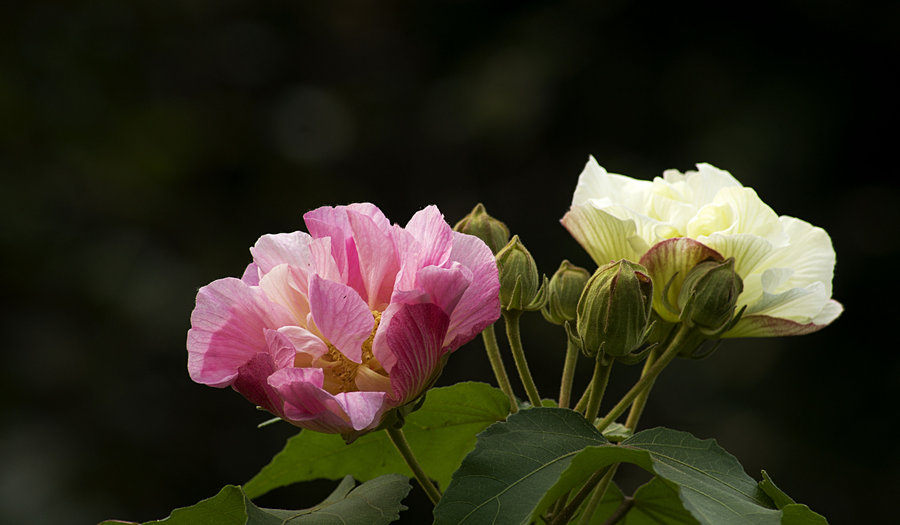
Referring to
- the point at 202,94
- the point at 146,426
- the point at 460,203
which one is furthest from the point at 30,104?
the point at 460,203

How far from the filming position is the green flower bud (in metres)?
0.94

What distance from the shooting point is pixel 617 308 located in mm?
841

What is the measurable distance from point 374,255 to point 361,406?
5.2 inches

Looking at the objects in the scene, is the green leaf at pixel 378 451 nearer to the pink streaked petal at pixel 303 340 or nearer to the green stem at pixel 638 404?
the green stem at pixel 638 404

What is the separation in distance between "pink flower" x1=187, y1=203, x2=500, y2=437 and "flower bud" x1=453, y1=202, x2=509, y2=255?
0.19 metres

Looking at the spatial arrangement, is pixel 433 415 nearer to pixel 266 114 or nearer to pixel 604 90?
pixel 604 90

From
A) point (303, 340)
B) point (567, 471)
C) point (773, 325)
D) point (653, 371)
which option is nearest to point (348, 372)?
point (303, 340)

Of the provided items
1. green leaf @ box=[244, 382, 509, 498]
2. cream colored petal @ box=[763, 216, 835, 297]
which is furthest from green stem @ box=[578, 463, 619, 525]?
cream colored petal @ box=[763, 216, 835, 297]

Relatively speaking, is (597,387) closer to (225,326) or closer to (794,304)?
(794,304)

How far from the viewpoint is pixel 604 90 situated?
12.3 feet

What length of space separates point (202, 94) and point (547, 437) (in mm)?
3636

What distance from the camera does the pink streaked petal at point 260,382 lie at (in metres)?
0.74

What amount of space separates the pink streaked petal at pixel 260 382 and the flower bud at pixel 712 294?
363 mm

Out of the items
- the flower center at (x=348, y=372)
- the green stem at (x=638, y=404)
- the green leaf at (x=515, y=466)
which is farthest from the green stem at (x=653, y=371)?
the flower center at (x=348, y=372)
